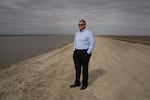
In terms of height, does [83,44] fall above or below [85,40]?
below

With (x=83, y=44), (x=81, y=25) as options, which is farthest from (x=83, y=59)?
(x=81, y=25)

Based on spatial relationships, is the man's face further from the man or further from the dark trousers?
the dark trousers

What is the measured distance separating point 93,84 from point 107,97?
1.36 metres

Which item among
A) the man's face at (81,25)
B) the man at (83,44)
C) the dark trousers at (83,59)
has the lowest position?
the dark trousers at (83,59)

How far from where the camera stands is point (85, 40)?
652cm

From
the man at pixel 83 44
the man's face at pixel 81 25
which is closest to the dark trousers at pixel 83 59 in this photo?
the man at pixel 83 44

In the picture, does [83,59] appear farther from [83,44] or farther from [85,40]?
[85,40]

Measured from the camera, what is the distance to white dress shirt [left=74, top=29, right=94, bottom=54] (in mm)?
6488

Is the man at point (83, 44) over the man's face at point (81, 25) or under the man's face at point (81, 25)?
under

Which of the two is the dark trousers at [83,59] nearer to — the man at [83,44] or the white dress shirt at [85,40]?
the man at [83,44]

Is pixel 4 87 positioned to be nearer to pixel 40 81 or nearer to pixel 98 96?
pixel 40 81

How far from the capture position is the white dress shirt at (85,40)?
21.3ft

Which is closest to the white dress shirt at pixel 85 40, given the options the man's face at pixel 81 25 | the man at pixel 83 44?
the man at pixel 83 44

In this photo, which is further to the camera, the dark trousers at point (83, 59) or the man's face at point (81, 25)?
the dark trousers at point (83, 59)
